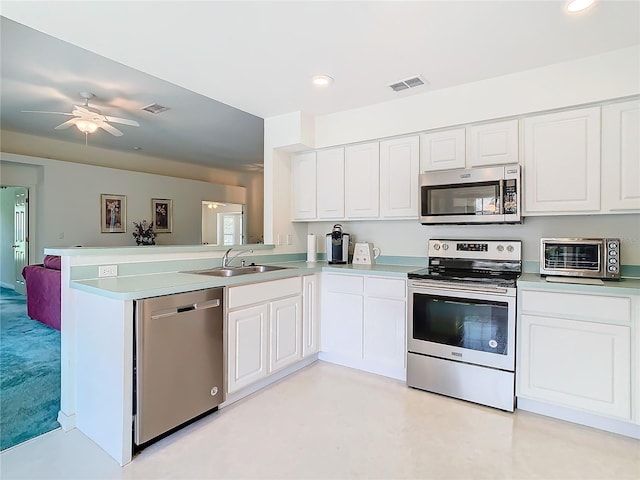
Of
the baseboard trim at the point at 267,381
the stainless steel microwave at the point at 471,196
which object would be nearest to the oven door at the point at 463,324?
the stainless steel microwave at the point at 471,196

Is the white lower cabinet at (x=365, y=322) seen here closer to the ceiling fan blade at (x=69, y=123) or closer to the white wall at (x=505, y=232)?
the white wall at (x=505, y=232)

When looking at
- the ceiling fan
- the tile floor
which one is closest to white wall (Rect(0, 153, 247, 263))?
the ceiling fan

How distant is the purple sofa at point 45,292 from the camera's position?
4039 mm

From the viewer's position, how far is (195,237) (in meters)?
7.83

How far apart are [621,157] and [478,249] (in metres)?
1.12

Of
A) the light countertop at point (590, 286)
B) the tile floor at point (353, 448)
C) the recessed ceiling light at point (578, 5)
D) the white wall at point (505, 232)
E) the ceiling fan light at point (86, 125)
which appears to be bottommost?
the tile floor at point (353, 448)

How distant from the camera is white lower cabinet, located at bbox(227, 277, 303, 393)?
2428 millimetres

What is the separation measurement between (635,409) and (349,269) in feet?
6.72

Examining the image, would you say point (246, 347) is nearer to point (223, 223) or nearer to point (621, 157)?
point (621, 157)

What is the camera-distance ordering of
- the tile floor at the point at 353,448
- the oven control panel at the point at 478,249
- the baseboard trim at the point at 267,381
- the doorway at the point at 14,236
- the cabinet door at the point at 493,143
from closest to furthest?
the tile floor at the point at 353,448, the baseboard trim at the point at 267,381, the cabinet door at the point at 493,143, the oven control panel at the point at 478,249, the doorway at the point at 14,236

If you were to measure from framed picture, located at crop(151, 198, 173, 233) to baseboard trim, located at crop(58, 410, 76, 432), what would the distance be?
531 cm

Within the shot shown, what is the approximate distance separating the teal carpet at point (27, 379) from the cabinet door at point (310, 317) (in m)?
1.82

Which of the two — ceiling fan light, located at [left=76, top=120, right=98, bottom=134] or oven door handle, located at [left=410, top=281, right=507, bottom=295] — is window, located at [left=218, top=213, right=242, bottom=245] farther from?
oven door handle, located at [left=410, top=281, right=507, bottom=295]

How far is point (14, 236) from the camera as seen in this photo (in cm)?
687
